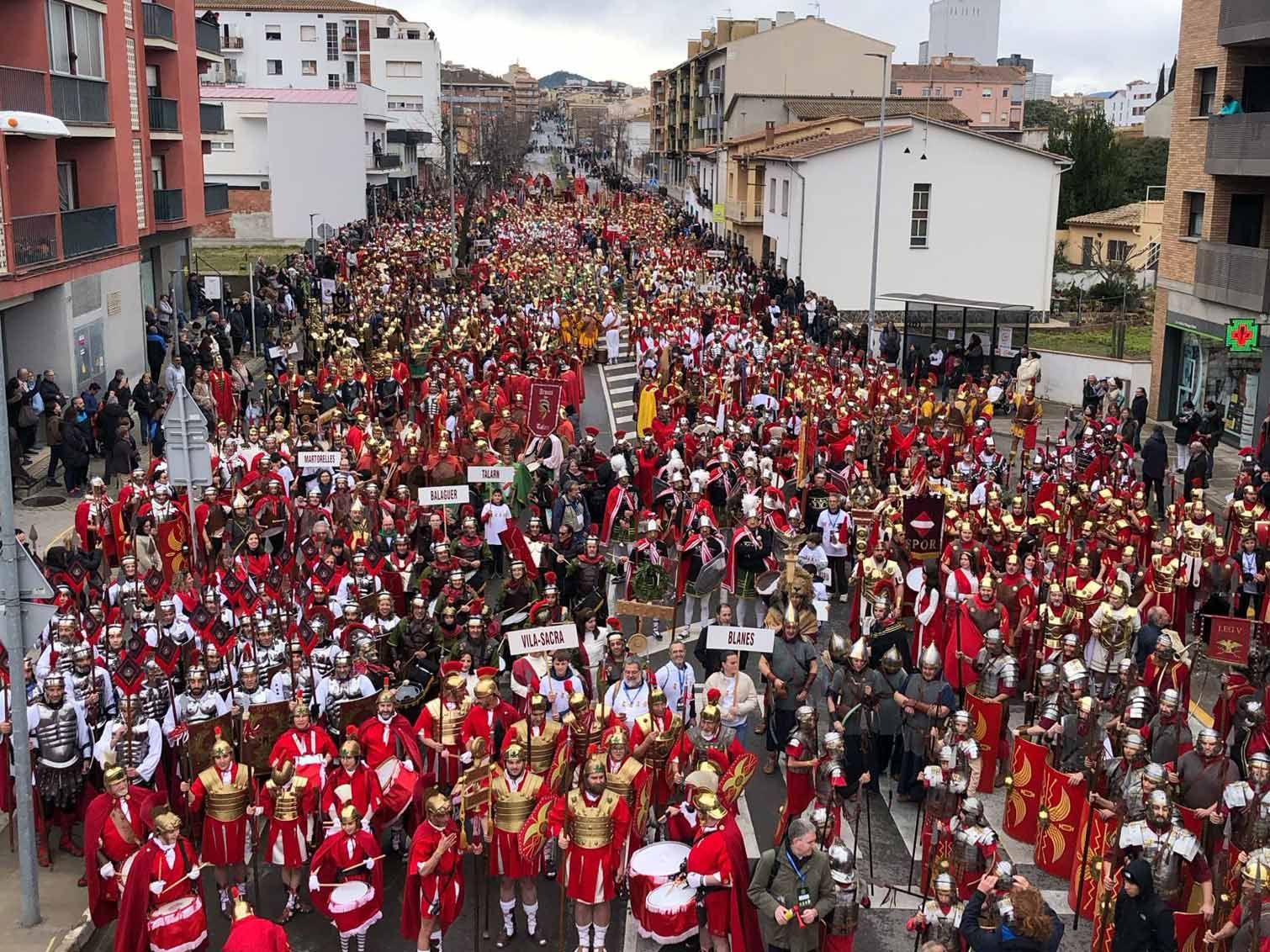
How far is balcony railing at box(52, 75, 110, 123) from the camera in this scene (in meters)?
25.9

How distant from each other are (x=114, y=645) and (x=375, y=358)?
52.8 ft

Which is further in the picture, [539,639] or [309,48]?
[309,48]

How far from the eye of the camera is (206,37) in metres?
41.4

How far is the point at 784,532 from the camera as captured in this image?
1617 centimetres

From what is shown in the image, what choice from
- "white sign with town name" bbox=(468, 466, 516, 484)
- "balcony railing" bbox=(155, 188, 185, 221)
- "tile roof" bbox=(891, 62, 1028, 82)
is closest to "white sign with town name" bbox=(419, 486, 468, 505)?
"white sign with town name" bbox=(468, 466, 516, 484)

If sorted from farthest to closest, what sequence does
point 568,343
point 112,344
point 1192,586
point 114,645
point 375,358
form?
point 568,343, point 112,344, point 375,358, point 1192,586, point 114,645

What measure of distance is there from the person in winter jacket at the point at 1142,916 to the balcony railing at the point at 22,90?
2050 centimetres

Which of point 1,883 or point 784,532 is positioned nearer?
point 1,883

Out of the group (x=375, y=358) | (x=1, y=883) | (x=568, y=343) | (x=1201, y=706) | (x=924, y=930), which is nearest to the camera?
(x=924, y=930)

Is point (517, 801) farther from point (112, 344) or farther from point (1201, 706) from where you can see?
point (112, 344)

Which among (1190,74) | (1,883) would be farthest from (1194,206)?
(1,883)

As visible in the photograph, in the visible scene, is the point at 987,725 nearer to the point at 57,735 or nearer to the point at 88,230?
the point at 57,735

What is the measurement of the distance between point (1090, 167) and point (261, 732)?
198 feet

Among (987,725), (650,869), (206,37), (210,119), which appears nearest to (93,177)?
(206,37)
